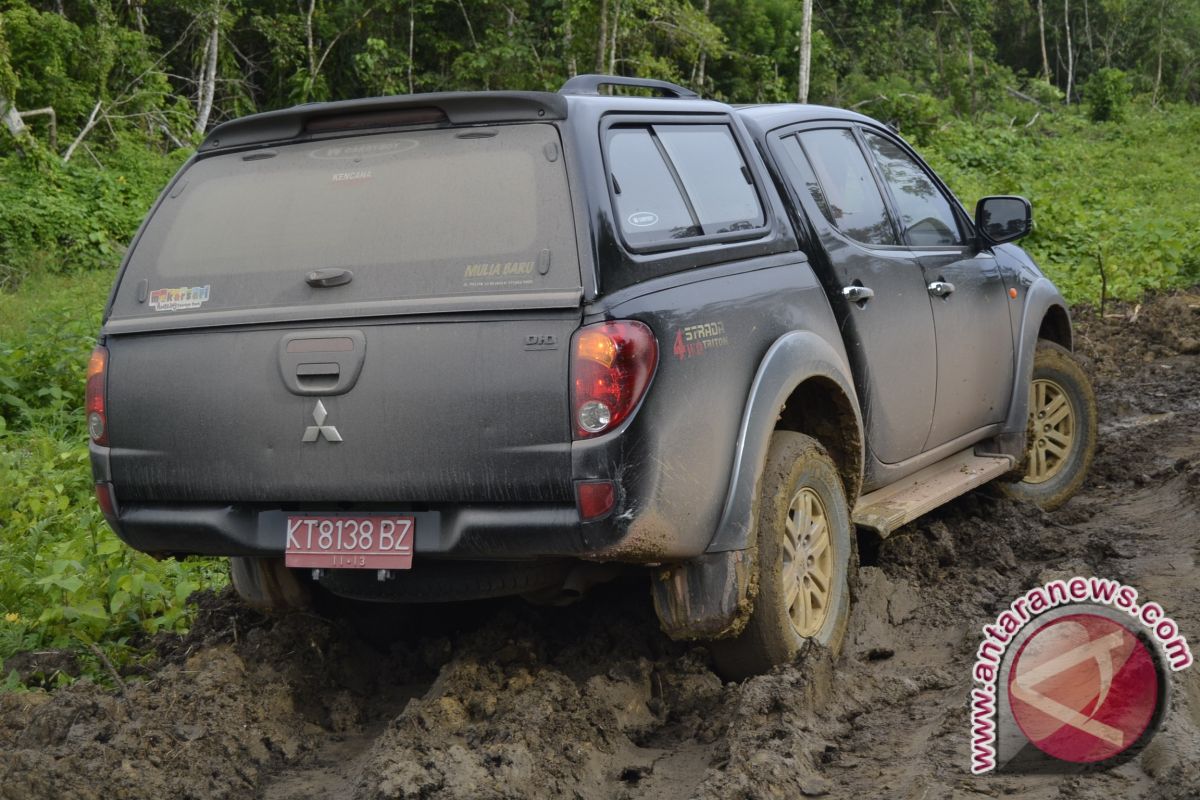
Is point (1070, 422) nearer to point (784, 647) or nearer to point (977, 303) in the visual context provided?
point (977, 303)

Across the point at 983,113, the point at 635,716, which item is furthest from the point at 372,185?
the point at 983,113

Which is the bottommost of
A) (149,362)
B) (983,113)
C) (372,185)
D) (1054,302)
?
(983,113)

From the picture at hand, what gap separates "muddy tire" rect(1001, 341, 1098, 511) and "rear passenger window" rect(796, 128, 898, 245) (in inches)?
62.7

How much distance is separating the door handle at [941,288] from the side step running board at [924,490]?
0.74 m

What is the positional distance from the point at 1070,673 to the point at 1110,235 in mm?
13789

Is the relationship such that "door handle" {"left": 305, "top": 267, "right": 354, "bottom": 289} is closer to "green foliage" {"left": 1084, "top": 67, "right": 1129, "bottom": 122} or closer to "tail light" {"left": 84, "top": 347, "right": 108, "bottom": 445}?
"tail light" {"left": 84, "top": 347, "right": 108, "bottom": 445}

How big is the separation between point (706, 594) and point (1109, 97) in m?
36.3

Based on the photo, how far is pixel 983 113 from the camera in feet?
109

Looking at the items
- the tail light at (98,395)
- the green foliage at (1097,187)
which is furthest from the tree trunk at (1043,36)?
the tail light at (98,395)

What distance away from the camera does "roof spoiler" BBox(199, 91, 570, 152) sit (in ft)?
12.3

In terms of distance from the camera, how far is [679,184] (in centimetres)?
416

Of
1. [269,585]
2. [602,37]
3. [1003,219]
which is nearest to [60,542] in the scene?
[269,585]

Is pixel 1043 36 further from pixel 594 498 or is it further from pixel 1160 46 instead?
pixel 594 498

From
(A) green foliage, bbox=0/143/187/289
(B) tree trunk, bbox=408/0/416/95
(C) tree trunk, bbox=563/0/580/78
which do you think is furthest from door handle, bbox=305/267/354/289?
(B) tree trunk, bbox=408/0/416/95
